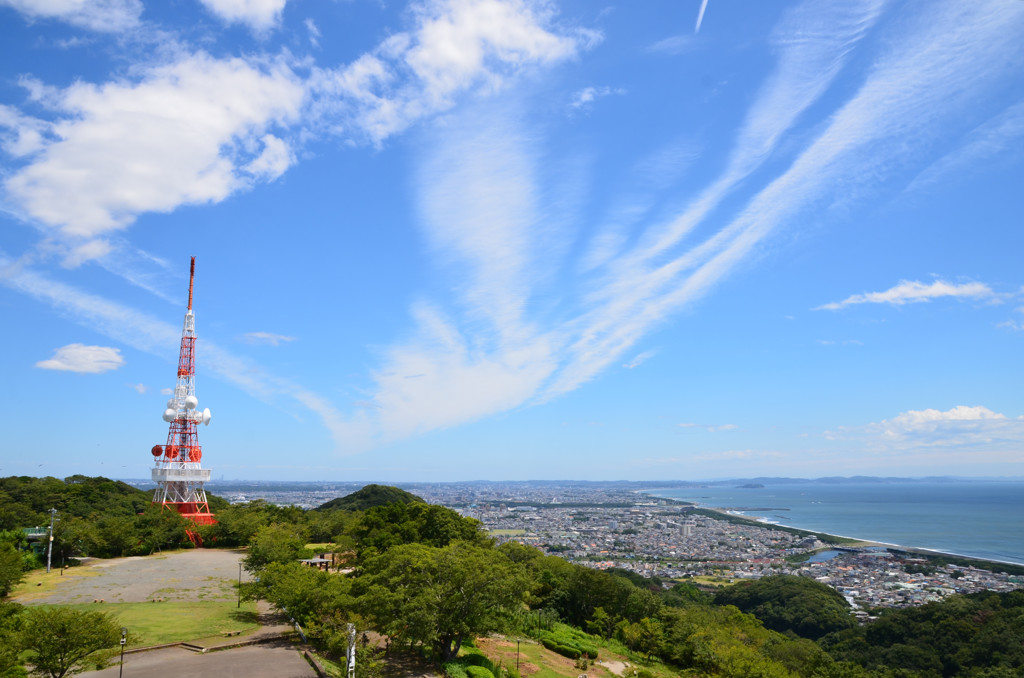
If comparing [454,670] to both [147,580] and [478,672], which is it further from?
[147,580]

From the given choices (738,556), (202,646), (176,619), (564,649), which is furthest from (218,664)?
(738,556)

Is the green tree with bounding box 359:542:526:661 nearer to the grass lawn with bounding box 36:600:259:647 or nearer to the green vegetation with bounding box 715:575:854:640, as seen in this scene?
the grass lawn with bounding box 36:600:259:647

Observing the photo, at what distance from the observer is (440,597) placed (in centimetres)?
2278

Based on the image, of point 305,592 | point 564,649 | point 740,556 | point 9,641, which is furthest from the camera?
point 740,556

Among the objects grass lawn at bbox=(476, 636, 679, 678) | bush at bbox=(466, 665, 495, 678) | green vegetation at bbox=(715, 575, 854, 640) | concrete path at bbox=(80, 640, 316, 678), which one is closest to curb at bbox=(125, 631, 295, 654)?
concrete path at bbox=(80, 640, 316, 678)

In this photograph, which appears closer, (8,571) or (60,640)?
(60,640)

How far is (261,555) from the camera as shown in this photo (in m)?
33.7

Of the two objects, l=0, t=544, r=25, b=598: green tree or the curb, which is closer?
the curb

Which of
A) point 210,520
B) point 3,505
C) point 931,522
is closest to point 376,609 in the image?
point 210,520

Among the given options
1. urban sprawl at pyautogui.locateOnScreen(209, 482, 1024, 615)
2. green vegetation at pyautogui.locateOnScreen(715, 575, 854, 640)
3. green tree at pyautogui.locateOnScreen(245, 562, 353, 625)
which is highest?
green tree at pyautogui.locateOnScreen(245, 562, 353, 625)

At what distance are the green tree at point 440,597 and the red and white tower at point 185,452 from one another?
3784 centimetres

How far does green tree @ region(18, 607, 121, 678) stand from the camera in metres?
17.5

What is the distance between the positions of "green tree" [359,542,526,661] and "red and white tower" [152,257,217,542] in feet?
124

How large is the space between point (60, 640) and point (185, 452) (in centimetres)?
4084
